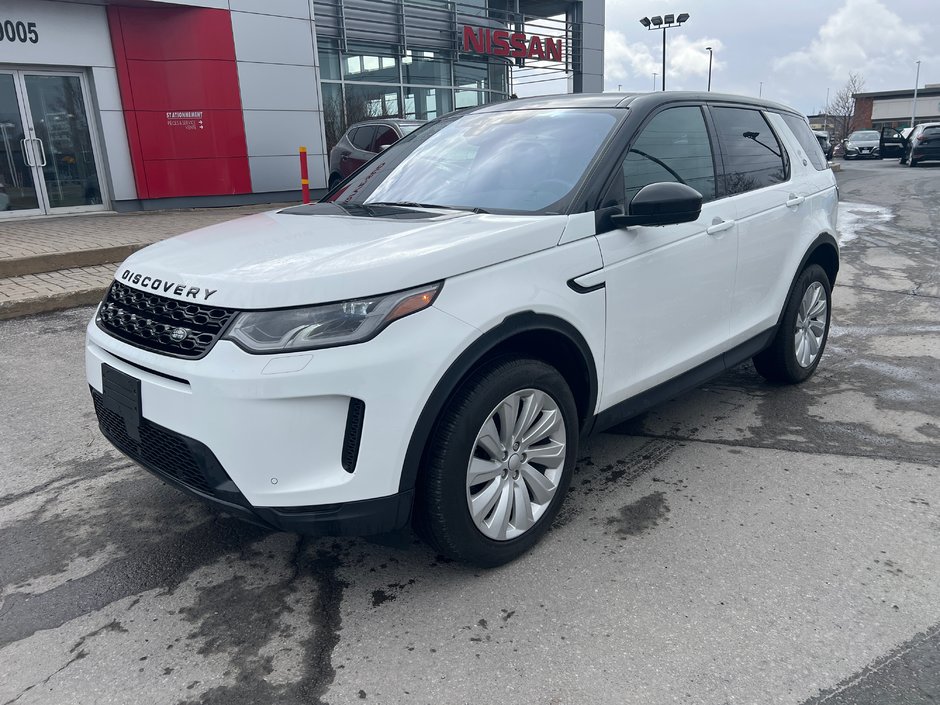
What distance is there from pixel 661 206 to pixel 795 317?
1.91 meters

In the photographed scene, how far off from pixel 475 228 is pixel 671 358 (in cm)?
127

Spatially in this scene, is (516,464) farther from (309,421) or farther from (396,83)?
(396,83)

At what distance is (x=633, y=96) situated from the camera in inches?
138

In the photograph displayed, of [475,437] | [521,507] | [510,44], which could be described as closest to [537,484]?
[521,507]

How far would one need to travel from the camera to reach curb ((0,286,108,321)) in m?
6.61

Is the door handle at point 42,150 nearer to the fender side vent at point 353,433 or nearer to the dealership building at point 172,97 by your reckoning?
the dealership building at point 172,97

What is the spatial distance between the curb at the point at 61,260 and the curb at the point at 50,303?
2.77 feet

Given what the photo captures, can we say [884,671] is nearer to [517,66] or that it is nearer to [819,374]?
[819,374]

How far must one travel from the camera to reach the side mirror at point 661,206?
298 cm

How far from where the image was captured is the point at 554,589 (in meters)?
2.72

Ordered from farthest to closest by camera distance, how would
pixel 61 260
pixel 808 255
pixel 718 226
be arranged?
pixel 61 260 → pixel 808 255 → pixel 718 226

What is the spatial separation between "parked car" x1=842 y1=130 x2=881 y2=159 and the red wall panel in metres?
34.0

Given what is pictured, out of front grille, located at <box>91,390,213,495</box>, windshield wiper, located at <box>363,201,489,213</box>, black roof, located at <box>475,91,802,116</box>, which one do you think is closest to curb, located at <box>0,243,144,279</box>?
windshield wiper, located at <box>363,201,489,213</box>

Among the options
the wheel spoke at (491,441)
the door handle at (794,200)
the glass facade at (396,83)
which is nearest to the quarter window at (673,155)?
the door handle at (794,200)
